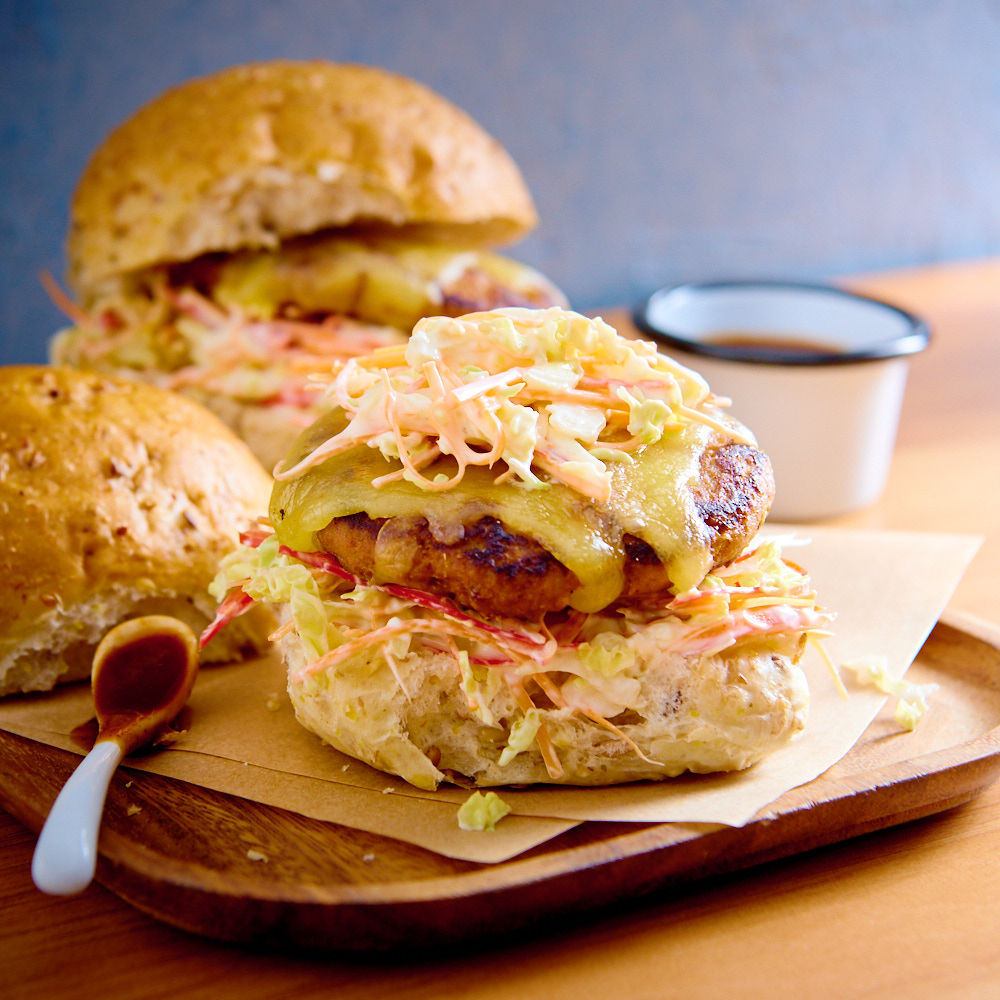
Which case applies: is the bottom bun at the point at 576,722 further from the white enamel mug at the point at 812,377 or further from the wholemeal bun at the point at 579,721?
the white enamel mug at the point at 812,377

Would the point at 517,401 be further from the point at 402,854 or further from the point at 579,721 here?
the point at 402,854

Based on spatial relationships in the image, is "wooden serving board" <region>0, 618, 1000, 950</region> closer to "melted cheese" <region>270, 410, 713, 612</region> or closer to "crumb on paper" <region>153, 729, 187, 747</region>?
"crumb on paper" <region>153, 729, 187, 747</region>

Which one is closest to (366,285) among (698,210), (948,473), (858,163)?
(948,473)

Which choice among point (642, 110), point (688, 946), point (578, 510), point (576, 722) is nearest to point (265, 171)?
point (578, 510)

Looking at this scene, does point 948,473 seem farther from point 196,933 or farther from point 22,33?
point 22,33

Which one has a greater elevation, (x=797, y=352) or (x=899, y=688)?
(x=797, y=352)

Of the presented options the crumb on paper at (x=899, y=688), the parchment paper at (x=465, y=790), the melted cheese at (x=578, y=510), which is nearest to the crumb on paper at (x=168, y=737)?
the parchment paper at (x=465, y=790)
